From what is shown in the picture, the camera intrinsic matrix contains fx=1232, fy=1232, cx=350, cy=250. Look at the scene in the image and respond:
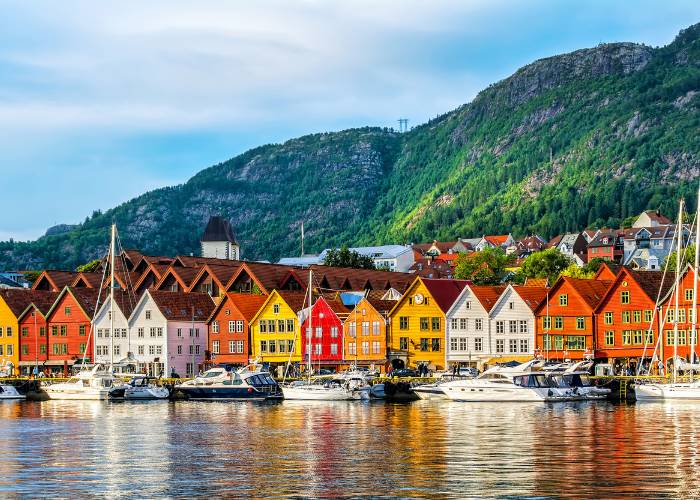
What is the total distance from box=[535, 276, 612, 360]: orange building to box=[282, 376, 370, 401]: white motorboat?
28855 mm

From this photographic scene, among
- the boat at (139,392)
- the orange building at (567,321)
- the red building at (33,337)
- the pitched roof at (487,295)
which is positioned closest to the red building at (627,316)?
the orange building at (567,321)

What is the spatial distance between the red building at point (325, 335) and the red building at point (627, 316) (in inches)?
1220

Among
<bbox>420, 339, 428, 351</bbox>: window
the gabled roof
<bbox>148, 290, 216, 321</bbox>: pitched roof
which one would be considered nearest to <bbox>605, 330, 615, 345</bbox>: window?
<bbox>420, 339, 428, 351</bbox>: window

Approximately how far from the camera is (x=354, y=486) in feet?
163

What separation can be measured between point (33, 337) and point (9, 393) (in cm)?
3221

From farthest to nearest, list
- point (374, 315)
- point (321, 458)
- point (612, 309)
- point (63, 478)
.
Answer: point (374, 315) < point (612, 309) < point (321, 458) < point (63, 478)

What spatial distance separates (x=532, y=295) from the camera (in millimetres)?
142375

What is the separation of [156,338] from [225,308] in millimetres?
9434

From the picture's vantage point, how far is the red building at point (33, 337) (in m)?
166

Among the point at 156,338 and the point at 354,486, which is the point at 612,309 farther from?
the point at 354,486

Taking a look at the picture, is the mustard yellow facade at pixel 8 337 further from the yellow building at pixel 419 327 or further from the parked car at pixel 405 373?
the parked car at pixel 405 373

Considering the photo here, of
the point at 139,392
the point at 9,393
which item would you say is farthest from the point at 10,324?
the point at 139,392

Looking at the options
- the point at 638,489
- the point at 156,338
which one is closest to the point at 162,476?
the point at 638,489

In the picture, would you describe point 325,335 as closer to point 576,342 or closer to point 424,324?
point 424,324
